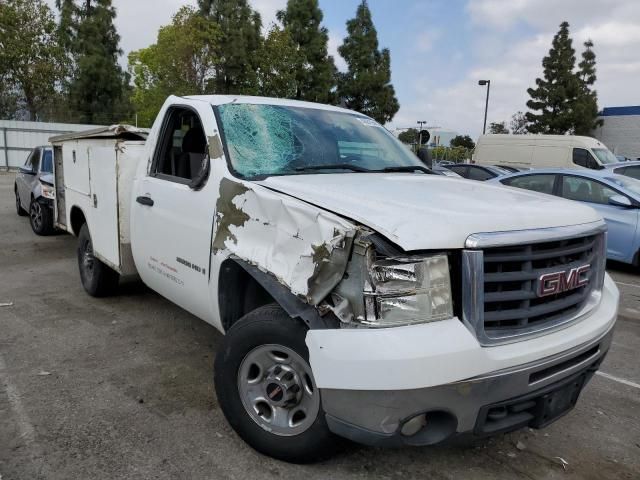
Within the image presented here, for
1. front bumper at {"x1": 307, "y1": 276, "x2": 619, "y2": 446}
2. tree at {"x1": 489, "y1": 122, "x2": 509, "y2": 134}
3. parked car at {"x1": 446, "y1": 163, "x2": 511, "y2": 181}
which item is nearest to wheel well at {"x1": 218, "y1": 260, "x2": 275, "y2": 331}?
front bumper at {"x1": 307, "y1": 276, "x2": 619, "y2": 446}

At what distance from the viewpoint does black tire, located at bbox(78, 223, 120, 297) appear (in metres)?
5.37

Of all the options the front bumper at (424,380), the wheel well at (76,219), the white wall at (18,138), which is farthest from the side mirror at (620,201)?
the white wall at (18,138)

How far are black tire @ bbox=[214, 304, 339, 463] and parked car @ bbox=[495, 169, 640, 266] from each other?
707 centimetres

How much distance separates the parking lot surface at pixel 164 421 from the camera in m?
2.74

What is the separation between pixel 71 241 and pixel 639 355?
857 centimetres

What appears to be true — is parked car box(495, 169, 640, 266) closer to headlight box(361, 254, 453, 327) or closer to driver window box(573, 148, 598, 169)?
headlight box(361, 254, 453, 327)

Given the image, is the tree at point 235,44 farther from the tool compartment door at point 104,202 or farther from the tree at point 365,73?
the tool compartment door at point 104,202

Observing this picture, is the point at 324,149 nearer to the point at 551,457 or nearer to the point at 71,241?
the point at 551,457

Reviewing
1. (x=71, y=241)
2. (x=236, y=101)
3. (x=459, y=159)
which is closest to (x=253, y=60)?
(x=459, y=159)

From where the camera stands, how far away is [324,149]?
3641mm

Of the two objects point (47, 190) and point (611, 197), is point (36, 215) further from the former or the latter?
point (611, 197)

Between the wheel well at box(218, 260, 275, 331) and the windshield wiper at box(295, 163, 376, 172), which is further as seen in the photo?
the windshield wiper at box(295, 163, 376, 172)

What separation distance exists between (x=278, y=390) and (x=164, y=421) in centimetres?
98

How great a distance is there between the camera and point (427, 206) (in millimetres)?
2492
